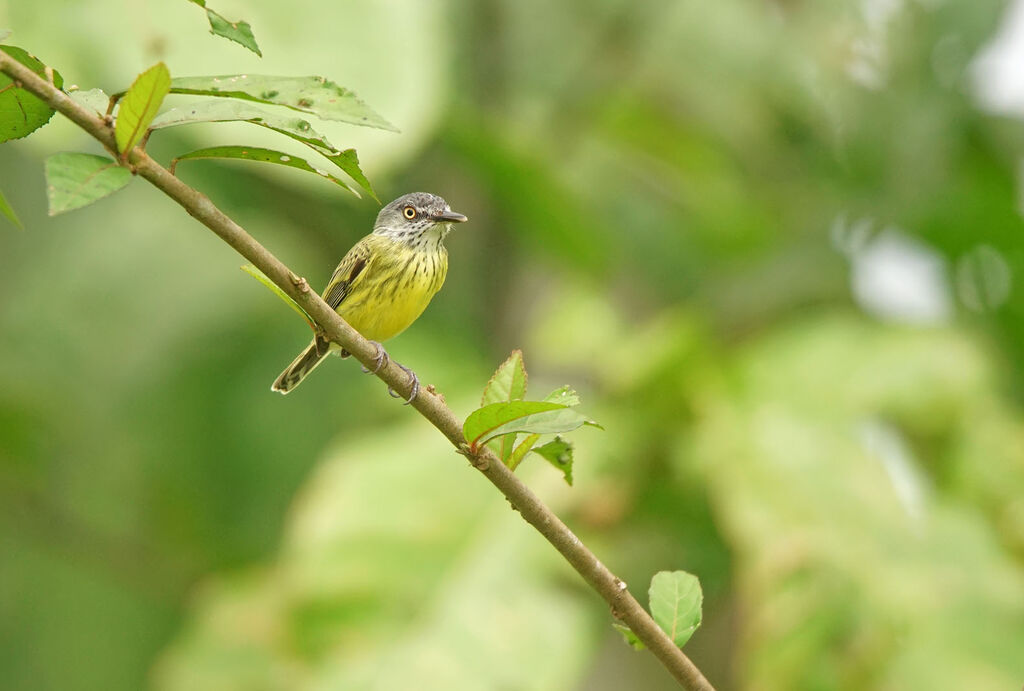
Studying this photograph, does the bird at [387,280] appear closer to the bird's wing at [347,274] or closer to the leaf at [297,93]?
the bird's wing at [347,274]

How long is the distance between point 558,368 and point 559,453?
333 centimetres

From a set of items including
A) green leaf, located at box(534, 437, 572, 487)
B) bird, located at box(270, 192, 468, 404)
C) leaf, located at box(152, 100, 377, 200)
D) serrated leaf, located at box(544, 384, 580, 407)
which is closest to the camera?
leaf, located at box(152, 100, 377, 200)

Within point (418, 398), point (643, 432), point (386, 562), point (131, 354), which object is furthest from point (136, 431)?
point (418, 398)

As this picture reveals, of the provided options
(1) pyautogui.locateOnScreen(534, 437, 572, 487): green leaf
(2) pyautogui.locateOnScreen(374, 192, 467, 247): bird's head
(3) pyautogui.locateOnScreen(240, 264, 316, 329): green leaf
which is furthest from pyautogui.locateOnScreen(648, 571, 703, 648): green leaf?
(2) pyautogui.locateOnScreen(374, 192, 467, 247): bird's head

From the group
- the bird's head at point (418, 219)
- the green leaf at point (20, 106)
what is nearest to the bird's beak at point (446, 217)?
the bird's head at point (418, 219)

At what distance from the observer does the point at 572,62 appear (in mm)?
4324

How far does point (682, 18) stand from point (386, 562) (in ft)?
9.21

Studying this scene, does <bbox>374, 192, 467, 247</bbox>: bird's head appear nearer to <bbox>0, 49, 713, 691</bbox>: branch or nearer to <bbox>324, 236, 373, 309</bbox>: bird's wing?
<bbox>324, 236, 373, 309</bbox>: bird's wing

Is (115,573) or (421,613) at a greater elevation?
(115,573)

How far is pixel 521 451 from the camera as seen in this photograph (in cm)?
112

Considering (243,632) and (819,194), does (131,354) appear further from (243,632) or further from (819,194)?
(819,194)

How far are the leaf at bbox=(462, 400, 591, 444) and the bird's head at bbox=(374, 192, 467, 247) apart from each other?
692mm

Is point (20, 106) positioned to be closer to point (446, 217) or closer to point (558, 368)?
point (446, 217)

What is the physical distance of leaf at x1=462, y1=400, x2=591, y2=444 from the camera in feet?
3.22
